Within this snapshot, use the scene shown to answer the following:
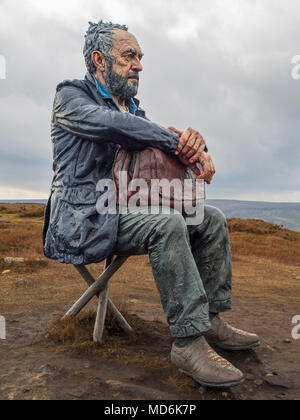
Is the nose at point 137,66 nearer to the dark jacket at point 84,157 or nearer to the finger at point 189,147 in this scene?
the dark jacket at point 84,157

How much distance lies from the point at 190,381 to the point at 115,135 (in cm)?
172

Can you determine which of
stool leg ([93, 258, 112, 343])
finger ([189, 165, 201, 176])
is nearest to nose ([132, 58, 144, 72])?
finger ([189, 165, 201, 176])

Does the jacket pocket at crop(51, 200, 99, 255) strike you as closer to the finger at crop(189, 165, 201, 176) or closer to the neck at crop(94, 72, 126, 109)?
the finger at crop(189, 165, 201, 176)

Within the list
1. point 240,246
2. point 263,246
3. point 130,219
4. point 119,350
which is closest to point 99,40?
point 130,219

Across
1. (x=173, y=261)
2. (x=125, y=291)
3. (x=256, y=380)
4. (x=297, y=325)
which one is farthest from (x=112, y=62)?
(x=125, y=291)

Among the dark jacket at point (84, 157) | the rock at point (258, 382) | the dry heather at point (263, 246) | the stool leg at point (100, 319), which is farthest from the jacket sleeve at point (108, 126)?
the dry heather at point (263, 246)

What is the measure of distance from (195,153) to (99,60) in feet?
3.72

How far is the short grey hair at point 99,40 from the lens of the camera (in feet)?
9.87

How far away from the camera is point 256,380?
2590 mm

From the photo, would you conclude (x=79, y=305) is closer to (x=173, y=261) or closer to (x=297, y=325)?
(x=173, y=261)

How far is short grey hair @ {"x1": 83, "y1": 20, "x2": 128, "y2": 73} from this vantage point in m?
3.01

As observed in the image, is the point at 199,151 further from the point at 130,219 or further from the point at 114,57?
the point at 114,57

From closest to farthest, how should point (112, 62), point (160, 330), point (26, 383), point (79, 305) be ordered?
1. point (26, 383)
2. point (112, 62)
3. point (79, 305)
4. point (160, 330)
